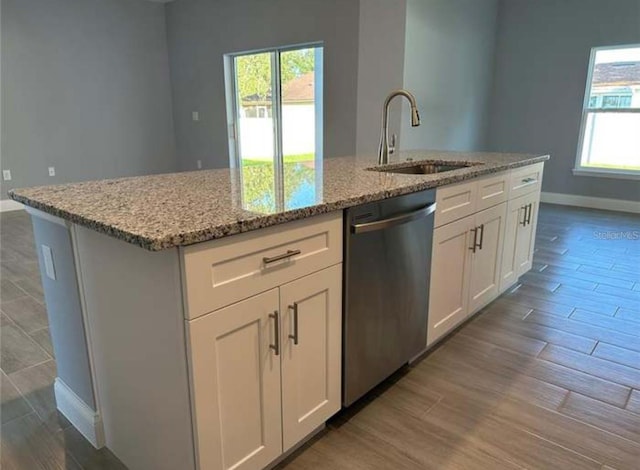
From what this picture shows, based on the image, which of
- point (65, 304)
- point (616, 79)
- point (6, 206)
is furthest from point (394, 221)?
point (6, 206)

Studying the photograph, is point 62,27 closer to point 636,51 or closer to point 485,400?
point 485,400

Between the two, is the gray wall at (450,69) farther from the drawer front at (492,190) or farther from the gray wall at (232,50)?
the drawer front at (492,190)

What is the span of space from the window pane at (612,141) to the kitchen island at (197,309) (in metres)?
4.93

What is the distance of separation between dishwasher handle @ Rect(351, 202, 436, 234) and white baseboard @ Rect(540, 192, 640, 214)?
16.0ft

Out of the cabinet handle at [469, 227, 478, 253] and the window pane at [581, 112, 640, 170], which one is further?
the window pane at [581, 112, 640, 170]

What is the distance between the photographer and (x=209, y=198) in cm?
144

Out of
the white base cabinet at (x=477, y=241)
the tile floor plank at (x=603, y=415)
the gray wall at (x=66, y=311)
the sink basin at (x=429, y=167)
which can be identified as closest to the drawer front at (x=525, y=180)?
the white base cabinet at (x=477, y=241)

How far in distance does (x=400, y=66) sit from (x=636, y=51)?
3.15 meters

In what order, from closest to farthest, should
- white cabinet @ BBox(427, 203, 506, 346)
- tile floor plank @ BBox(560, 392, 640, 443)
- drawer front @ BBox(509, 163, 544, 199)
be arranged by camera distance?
tile floor plank @ BBox(560, 392, 640, 443)
white cabinet @ BBox(427, 203, 506, 346)
drawer front @ BBox(509, 163, 544, 199)

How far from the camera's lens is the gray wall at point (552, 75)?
5320mm

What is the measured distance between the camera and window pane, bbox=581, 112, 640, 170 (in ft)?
17.9

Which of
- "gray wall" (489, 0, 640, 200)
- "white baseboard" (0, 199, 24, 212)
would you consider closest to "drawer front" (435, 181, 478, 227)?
"gray wall" (489, 0, 640, 200)

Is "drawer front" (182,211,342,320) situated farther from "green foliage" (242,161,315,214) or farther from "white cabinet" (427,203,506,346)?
"white cabinet" (427,203,506,346)

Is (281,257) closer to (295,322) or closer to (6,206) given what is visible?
(295,322)
